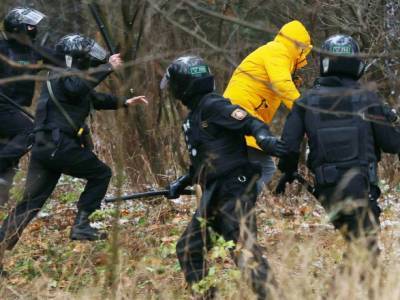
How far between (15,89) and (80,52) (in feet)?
6.22

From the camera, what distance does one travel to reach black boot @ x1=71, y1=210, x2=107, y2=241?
7.85 m

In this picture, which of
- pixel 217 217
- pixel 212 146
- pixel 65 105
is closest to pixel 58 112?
pixel 65 105

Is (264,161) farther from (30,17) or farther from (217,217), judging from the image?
(30,17)

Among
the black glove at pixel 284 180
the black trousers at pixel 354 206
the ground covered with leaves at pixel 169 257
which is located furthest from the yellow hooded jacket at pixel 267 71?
the black trousers at pixel 354 206

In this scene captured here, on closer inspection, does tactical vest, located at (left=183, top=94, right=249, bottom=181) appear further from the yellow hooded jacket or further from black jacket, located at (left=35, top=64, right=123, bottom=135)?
black jacket, located at (left=35, top=64, right=123, bottom=135)

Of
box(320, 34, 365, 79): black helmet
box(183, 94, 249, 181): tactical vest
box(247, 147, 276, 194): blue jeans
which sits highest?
box(320, 34, 365, 79): black helmet

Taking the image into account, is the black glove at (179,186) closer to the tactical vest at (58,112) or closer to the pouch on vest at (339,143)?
the pouch on vest at (339,143)

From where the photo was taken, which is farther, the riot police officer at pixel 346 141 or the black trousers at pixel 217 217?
the black trousers at pixel 217 217

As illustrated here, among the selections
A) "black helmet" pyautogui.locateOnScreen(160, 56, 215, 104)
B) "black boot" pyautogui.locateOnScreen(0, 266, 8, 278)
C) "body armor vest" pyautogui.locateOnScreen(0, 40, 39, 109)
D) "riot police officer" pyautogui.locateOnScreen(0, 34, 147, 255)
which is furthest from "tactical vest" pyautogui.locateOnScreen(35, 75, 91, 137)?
"body armor vest" pyautogui.locateOnScreen(0, 40, 39, 109)

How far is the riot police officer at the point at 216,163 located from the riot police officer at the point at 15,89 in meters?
3.12

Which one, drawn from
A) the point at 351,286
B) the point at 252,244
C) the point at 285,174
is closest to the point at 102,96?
the point at 285,174

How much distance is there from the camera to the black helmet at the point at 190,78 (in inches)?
251

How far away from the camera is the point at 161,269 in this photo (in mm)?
6312

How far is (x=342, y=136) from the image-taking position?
19.9 ft
